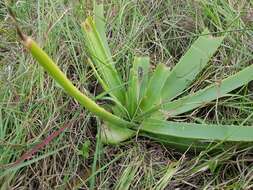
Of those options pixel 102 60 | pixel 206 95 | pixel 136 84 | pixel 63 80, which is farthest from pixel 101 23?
pixel 63 80

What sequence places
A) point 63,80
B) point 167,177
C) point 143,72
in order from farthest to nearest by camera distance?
point 143,72
point 167,177
point 63,80

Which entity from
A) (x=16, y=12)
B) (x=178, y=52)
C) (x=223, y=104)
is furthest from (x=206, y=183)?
(x=16, y=12)

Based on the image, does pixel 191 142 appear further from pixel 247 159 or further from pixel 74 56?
pixel 74 56

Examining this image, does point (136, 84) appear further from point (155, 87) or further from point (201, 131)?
point (201, 131)

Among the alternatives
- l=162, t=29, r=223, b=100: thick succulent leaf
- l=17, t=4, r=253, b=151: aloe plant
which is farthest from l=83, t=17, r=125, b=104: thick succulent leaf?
l=162, t=29, r=223, b=100: thick succulent leaf

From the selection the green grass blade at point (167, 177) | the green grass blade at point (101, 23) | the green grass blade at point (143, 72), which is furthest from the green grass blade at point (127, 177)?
the green grass blade at point (101, 23)

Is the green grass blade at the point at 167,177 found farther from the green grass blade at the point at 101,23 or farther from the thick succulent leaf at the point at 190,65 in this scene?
the green grass blade at the point at 101,23

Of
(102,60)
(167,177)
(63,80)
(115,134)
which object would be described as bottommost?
(167,177)
